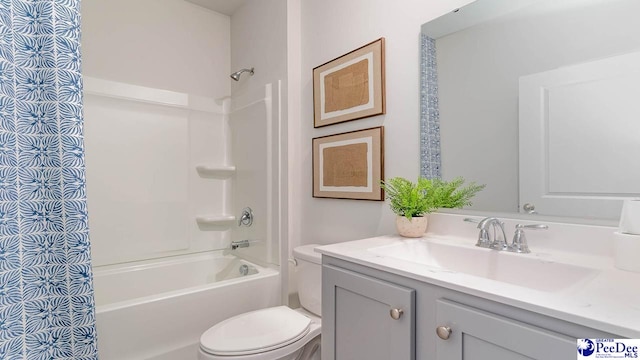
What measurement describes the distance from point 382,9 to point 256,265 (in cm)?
180

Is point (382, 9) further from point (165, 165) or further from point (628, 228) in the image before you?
point (165, 165)

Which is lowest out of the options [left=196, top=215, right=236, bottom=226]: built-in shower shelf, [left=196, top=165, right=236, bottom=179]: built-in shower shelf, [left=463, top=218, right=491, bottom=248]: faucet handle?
[left=196, top=215, right=236, bottom=226]: built-in shower shelf

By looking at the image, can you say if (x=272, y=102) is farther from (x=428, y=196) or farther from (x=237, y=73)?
(x=428, y=196)

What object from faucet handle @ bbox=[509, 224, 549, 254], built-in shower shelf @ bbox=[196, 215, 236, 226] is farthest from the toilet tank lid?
built-in shower shelf @ bbox=[196, 215, 236, 226]

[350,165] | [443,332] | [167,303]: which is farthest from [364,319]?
[167,303]

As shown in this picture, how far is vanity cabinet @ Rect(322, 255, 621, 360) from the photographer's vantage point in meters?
0.61

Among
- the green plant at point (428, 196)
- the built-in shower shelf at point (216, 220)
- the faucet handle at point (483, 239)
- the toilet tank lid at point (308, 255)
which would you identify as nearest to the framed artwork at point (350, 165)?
the green plant at point (428, 196)

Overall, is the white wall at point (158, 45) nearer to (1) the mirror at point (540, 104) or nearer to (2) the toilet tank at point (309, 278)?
(2) the toilet tank at point (309, 278)

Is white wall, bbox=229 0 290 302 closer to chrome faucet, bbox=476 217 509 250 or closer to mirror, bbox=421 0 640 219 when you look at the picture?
mirror, bbox=421 0 640 219

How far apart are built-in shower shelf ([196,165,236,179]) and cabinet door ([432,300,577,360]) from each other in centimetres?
213

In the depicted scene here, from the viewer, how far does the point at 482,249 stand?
3.55ft

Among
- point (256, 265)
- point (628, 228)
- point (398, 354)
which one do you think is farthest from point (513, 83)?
point (256, 265)

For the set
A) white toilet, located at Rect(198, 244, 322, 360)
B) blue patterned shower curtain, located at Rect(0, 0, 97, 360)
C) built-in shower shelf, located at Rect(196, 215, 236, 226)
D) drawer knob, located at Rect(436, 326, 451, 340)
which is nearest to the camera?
drawer knob, located at Rect(436, 326, 451, 340)

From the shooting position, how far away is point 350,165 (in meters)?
1.74
